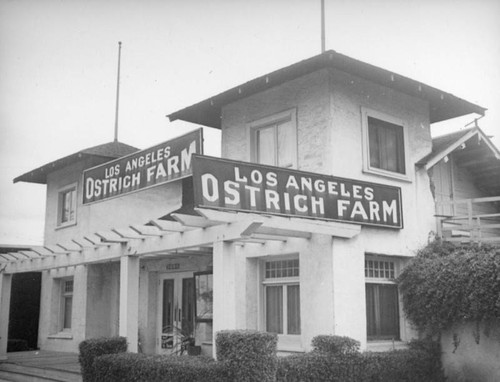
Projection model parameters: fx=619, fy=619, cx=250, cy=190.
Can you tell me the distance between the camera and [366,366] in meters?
10.8

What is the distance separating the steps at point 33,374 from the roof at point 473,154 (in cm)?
878

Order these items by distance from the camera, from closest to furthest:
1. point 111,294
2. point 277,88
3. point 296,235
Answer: point 296,235
point 277,88
point 111,294

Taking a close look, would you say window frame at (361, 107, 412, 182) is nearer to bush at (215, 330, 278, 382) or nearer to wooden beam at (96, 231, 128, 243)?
bush at (215, 330, 278, 382)

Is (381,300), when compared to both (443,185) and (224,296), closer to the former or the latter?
(443,185)

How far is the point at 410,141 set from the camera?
44.7 ft

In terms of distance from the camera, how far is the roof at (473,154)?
13695 millimetres

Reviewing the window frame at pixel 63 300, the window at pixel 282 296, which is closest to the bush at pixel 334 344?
the window at pixel 282 296

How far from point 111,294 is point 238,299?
6202 mm

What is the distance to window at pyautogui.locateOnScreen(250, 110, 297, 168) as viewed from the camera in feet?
41.7

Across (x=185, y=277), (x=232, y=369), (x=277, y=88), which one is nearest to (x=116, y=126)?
(x=185, y=277)

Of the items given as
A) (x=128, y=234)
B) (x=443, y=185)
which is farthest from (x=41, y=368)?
(x=443, y=185)

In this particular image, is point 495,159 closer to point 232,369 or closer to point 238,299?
point 238,299

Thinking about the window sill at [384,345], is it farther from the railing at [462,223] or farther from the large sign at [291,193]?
the railing at [462,223]

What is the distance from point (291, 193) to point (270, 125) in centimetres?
309
